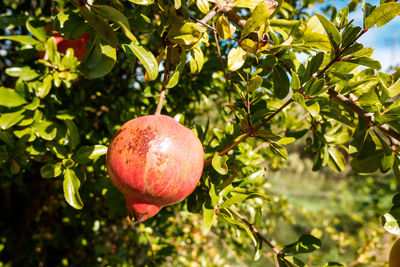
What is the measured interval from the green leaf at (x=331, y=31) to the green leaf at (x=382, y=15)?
45 millimetres

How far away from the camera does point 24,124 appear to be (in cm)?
69

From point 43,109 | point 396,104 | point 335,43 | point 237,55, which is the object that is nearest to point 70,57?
point 43,109

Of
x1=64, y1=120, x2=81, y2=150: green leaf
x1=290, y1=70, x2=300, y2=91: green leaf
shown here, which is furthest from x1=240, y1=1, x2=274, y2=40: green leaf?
x1=64, y1=120, x2=81, y2=150: green leaf

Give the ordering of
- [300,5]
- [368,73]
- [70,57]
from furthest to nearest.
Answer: [300,5] → [70,57] → [368,73]

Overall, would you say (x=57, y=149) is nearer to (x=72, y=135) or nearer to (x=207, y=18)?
(x=72, y=135)

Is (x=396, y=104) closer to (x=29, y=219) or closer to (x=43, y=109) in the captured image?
(x=43, y=109)

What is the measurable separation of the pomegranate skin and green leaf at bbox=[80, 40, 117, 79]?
11cm

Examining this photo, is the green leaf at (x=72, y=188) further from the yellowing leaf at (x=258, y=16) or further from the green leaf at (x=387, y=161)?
the green leaf at (x=387, y=161)

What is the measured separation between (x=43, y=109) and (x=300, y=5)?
A: 109cm

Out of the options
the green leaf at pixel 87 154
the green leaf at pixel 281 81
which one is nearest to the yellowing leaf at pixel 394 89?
the green leaf at pixel 281 81

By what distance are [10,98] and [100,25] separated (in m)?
0.39

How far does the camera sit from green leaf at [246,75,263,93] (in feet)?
1.74

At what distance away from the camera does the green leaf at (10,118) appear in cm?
64

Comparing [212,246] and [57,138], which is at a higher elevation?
[57,138]
